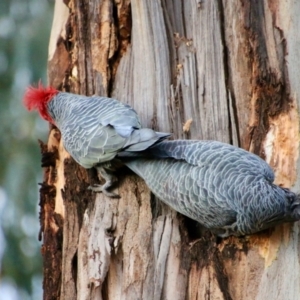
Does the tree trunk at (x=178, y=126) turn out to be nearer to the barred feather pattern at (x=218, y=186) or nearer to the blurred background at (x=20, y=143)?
the barred feather pattern at (x=218, y=186)

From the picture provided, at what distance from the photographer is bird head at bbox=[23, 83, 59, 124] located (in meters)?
2.44

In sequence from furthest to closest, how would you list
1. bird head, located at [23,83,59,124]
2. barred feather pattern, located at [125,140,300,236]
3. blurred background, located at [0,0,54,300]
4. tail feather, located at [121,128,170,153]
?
1. blurred background, located at [0,0,54,300]
2. bird head, located at [23,83,59,124]
3. tail feather, located at [121,128,170,153]
4. barred feather pattern, located at [125,140,300,236]

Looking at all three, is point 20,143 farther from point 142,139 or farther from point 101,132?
point 142,139

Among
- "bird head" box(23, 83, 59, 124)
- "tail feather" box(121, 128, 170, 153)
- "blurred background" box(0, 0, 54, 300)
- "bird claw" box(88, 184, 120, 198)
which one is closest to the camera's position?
"tail feather" box(121, 128, 170, 153)

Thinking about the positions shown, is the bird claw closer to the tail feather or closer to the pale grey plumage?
the pale grey plumage

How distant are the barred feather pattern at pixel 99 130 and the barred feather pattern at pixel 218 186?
0.08 metres

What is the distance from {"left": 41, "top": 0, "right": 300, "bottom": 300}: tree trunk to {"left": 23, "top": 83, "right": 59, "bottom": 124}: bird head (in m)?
0.11

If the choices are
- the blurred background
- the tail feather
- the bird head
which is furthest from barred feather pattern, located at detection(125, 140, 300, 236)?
the blurred background

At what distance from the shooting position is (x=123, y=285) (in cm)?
207

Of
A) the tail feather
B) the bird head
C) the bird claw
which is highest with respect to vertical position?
the bird head

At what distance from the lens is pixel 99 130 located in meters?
2.08

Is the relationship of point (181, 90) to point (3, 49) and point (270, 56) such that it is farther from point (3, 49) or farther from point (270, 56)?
point (3, 49)

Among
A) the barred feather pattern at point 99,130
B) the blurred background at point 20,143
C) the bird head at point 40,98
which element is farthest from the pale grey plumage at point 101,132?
the blurred background at point 20,143

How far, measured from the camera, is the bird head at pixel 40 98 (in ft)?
8.01
